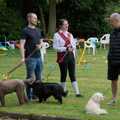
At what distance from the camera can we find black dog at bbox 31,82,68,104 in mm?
12094

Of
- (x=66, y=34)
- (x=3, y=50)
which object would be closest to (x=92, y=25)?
(x=3, y=50)

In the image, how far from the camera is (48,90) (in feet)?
39.9

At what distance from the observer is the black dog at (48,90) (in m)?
12.1

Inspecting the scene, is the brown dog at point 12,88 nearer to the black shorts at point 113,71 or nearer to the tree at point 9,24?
the black shorts at point 113,71

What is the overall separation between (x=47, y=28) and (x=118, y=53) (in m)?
38.6

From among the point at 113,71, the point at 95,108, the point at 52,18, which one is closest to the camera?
the point at 95,108

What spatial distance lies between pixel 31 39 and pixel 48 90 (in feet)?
4.07

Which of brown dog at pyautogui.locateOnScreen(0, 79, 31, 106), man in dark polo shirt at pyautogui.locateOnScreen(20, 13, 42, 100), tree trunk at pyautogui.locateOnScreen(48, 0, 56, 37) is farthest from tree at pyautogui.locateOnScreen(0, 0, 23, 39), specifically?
brown dog at pyautogui.locateOnScreen(0, 79, 31, 106)

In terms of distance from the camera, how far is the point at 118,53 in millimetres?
11461

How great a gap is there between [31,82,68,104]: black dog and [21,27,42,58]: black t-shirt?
731 mm

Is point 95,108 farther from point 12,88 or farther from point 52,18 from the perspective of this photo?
point 52,18

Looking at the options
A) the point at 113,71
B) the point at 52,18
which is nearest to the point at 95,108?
the point at 113,71

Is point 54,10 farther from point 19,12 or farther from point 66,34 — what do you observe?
point 66,34

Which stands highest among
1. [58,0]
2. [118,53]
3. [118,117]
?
[58,0]
